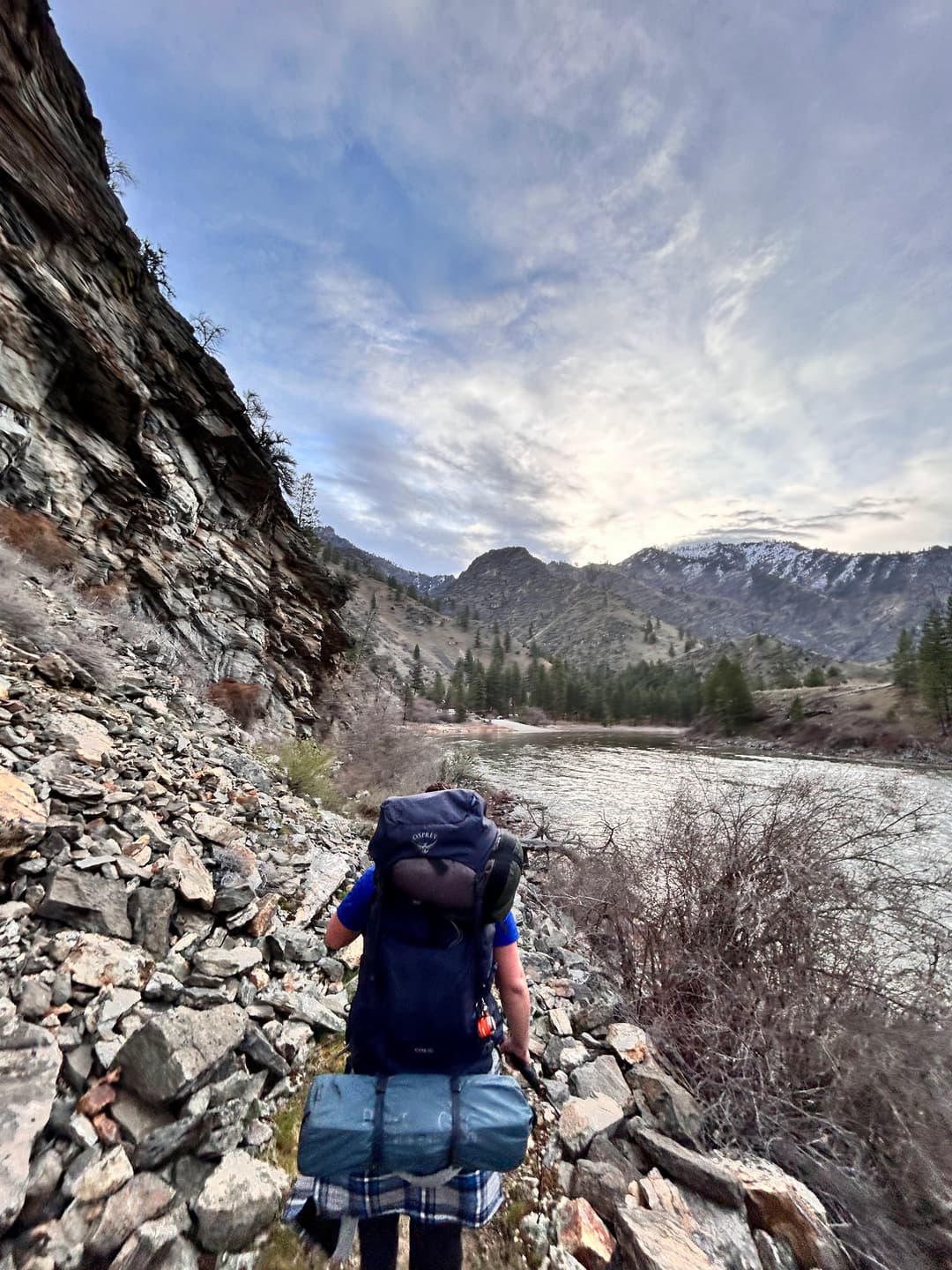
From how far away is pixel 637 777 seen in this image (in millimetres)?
30047

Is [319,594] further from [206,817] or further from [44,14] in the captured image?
[206,817]

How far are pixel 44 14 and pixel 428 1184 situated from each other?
971 inches

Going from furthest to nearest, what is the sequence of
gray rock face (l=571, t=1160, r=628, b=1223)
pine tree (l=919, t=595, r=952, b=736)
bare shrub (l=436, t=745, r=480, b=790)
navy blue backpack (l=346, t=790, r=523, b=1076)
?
pine tree (l=919, t=595, r=952, b=736) < bare shrub (l=436, t=745, r=480, b=790) < gray rock face (l=571, t=1160, r=628, b=1223) < navy blue backpack (l=346, t=790, r=523, b=1076)

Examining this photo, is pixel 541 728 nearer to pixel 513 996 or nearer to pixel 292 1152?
pixel 292 1152

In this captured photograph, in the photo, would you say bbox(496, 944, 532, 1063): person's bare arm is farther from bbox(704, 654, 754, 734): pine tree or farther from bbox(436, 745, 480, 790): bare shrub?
bbox(704, 654, 754, 734): pine tree

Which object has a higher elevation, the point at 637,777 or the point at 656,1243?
the point at 656,1243

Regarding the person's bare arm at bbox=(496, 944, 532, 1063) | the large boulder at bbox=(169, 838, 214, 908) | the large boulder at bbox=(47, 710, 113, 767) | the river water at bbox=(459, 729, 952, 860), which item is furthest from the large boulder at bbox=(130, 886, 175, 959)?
the river water at bbox=(459, 729, 952, 860)

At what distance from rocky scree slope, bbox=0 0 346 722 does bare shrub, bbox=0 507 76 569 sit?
335mm

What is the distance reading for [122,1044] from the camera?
3.02 meters

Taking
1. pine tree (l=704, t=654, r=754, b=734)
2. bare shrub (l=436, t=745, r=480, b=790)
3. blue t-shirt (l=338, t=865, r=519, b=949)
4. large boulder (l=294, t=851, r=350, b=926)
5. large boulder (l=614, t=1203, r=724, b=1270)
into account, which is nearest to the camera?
blue t-shirt (l=338, t=865, r=519, b=949)

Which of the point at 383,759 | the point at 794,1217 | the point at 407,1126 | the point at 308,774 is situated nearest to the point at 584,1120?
the point at 794,1217

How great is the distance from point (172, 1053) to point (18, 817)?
2.42m

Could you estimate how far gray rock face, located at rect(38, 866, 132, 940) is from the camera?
371cm

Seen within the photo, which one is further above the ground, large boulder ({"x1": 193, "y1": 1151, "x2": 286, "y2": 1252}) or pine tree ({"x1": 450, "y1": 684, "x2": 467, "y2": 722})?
large boulder ({"x1": 193, "y1": 1151, "x2": 286, "y2": 1252})
